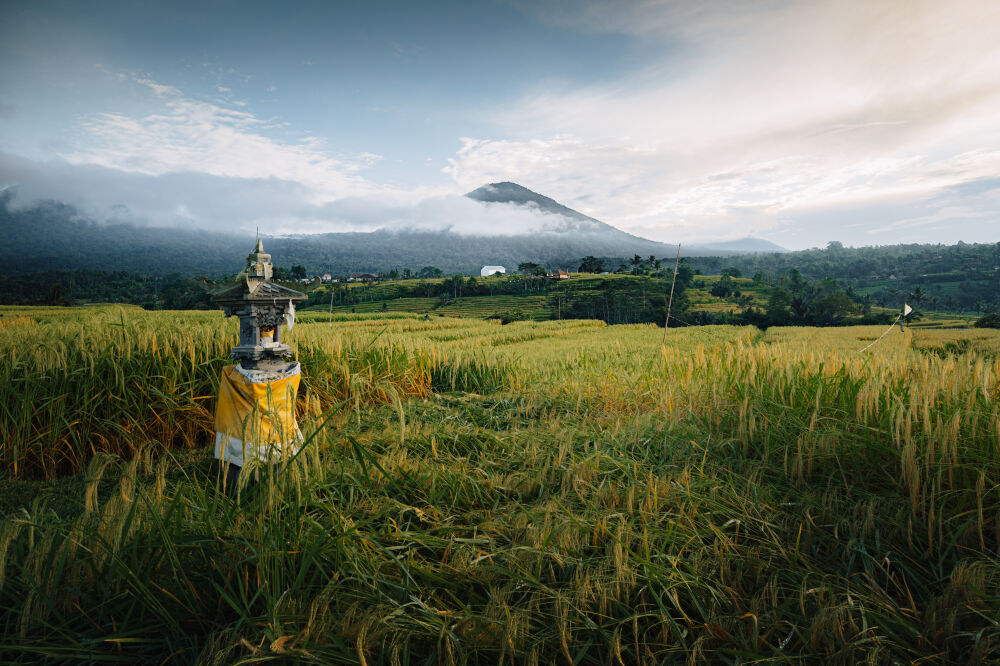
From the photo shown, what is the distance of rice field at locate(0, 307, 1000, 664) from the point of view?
1.47 meters

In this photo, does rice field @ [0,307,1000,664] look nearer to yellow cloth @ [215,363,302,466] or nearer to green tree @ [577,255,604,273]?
yellow cloth @ [215,363,302,466]

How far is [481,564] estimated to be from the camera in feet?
6.24

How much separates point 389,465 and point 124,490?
1333mm

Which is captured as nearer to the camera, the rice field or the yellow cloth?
the rice field

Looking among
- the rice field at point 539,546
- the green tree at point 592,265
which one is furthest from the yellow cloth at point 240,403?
the green tree at point 592,265

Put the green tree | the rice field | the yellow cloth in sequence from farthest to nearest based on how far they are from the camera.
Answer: the green tree → the yellow cloth → the rice field

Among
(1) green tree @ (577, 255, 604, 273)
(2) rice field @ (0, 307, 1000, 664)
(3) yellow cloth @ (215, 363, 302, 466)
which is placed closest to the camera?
(2) rice field @ (0, 307, 1000, 664)

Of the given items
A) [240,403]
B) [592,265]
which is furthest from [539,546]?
[592,265]

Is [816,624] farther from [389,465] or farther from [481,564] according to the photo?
[389,465]

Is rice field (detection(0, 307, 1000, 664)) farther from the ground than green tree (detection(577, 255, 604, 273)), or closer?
closer

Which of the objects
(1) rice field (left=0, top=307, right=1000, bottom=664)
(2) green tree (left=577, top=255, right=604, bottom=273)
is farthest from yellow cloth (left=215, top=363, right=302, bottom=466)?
(2) green tree (left=577, top=255, right=604, bottom=273)

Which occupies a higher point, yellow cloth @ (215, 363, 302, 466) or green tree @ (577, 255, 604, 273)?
green tree @ (577, 255, 604, 273)

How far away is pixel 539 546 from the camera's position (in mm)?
1922

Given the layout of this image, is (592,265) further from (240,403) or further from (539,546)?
(539,546)
